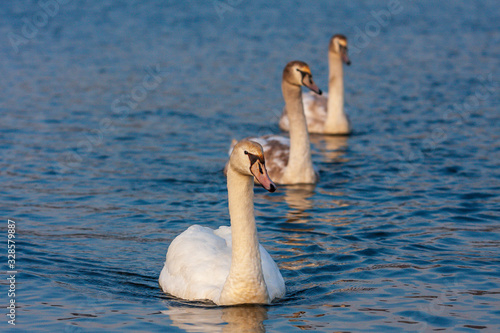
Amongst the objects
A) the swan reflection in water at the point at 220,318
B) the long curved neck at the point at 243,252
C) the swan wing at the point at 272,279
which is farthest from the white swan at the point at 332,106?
the swan reflection in water at the point at 220,318

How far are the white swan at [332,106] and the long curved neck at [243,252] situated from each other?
994 cm

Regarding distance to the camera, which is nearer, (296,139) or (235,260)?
(235,260)

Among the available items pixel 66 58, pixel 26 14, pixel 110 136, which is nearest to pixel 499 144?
pixel 110 136

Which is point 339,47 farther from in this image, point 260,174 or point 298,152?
point 260,174

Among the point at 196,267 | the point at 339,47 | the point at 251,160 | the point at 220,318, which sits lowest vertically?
the point at 220,318

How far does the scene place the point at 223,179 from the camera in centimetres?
1406

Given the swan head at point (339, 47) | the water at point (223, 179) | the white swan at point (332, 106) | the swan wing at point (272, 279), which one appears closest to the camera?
the swan wing at point (272, 279)

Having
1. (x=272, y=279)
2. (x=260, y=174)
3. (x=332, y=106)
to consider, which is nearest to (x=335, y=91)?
(x=332, y=106)

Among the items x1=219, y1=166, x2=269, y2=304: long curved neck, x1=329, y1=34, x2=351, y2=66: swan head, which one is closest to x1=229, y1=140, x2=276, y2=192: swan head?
x1=219, y1=166, x2=269, y2=304: long curved neck

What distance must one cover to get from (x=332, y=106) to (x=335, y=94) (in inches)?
11.1

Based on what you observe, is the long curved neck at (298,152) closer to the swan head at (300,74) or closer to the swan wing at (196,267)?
the swan head at (300,74)

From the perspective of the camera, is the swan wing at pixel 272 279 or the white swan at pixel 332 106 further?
the white swan at pixel 332 106

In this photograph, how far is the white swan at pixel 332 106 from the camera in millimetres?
17891

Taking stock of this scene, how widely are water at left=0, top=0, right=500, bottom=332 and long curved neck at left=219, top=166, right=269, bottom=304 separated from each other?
0.18 meters
